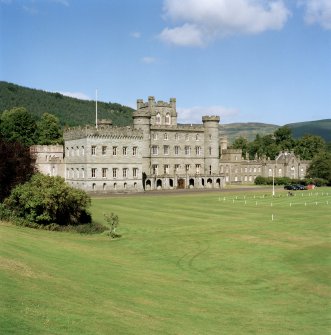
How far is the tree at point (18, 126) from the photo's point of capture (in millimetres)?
95688

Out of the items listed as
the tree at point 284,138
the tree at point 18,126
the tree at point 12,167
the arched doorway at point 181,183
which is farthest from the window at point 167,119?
the tree at point 12,167

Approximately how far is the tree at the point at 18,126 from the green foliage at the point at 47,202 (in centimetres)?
5797

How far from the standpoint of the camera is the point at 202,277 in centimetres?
2370

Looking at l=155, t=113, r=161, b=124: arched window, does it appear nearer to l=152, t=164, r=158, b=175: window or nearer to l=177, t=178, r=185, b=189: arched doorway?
l=152, t=164, r=158, b=175: window

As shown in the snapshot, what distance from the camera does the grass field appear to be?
15133 millimetres

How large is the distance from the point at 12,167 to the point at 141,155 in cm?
4284

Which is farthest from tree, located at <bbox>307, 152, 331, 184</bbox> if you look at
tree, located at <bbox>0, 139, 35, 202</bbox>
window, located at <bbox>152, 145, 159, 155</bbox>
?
tree, located at <bbox>0, 139, 35, 202</bbox>

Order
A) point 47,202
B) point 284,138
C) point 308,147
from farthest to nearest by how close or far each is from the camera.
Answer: point 284,138 → point 308,147 → point 47,202

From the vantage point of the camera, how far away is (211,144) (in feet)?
310

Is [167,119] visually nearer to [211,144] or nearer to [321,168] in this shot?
[211,144]

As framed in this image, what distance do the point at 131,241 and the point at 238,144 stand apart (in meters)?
117

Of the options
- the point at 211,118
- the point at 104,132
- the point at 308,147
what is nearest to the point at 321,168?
the point at 211,118

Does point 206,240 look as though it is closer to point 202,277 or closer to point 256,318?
point 202,277

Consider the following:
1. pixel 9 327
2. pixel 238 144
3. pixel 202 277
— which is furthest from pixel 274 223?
pixel 238 144
